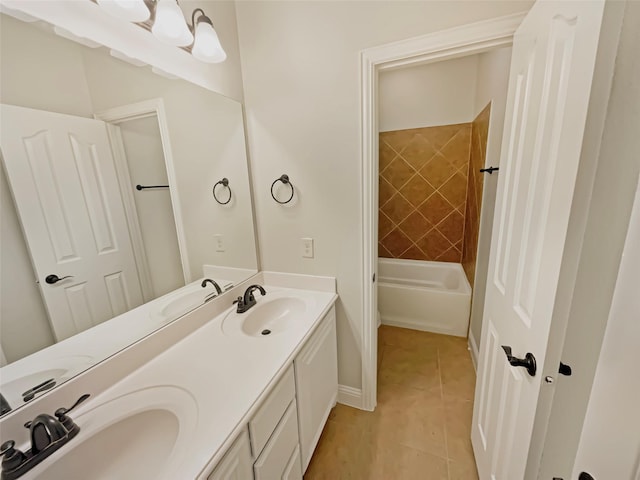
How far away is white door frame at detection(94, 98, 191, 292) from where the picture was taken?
3.16 ft

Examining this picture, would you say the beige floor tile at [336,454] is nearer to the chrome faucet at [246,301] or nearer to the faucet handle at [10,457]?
the chrome faucet at [246,301]

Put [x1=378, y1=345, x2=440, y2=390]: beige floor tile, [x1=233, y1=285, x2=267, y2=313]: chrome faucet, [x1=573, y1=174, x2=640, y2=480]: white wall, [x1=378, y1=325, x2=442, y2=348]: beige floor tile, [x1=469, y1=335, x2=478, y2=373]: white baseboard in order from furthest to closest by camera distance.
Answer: [x1=378, y1=325, x2=442, y2=348]: beige floor tile, [x1=469, y1=335, x2=478, y2=373]: white baseboard, [x1=378, y1=345, x2=440, y2=390]: beige floor tile, [x1=233, y1=285, x2=267, y2=313]: chrome faucet, [x1=573, y1=174, x2=640, y2=480]: white wall

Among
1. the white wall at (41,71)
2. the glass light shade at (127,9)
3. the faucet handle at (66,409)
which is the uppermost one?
the glass light shade at (127,9)

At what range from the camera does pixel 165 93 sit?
1145mm

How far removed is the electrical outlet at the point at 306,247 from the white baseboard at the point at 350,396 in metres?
0.95

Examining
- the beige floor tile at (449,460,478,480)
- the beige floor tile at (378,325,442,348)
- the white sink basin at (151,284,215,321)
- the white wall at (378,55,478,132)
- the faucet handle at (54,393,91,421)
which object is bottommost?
the beige floor tile at (449,460,478,480)

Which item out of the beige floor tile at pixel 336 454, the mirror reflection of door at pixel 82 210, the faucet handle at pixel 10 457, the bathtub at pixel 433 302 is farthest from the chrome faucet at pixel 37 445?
the bathtub at pixel 433 302

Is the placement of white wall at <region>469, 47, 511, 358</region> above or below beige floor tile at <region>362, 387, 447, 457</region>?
above

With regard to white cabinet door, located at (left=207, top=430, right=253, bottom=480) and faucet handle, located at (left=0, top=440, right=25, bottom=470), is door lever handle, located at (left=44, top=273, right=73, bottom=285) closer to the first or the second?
faucet handle, located at (left=0, top=440, right=25, bottom=470)

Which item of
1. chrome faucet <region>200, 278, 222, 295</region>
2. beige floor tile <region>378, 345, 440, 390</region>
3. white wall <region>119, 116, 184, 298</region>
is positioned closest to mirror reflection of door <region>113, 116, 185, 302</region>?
white wall <region>119, 116, 184, 298</region>

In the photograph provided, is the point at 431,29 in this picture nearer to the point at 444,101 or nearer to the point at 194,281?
the point at 194,281

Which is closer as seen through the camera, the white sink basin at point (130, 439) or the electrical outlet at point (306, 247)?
the white sink basin at point (130, 439)

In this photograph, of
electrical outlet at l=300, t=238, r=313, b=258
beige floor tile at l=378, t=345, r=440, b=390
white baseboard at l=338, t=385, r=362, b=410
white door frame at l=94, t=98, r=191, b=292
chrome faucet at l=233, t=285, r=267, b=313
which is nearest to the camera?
white door frame at l=94, t=98, r=191, b=292

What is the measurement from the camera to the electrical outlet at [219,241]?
1.47 metres
